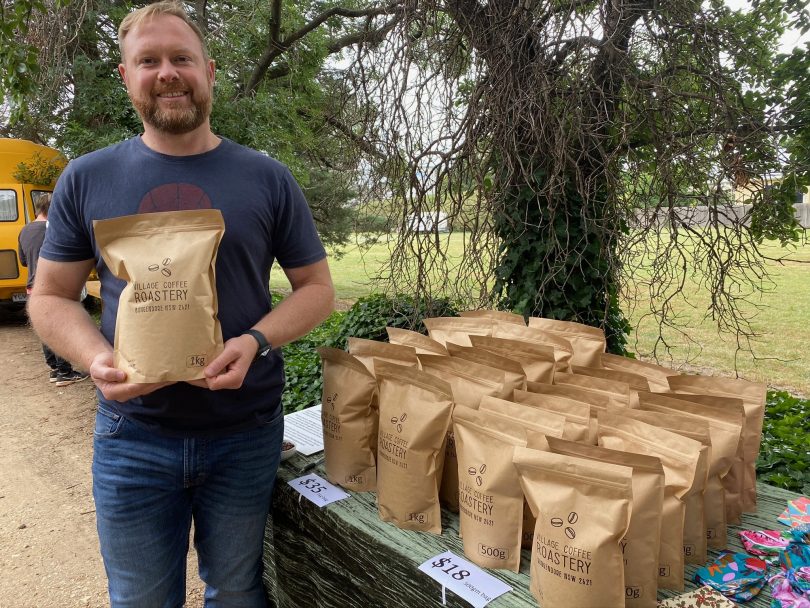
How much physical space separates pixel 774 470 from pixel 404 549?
5.94 feet

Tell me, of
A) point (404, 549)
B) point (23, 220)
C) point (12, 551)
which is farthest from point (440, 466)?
point (23, 220)

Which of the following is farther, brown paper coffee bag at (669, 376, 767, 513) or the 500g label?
brown paper coffee bag at (669, 376, 767, 513)

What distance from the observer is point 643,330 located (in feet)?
26.1

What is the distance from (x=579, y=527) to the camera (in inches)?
38.5

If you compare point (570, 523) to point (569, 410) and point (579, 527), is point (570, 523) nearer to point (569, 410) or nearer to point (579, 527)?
point (579, 527)

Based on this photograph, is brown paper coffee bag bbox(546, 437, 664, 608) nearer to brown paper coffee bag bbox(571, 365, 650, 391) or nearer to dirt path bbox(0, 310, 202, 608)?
brown paper coffee bag bbox(571, 365, 650, 391)

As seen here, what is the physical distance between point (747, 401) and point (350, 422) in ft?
3.34

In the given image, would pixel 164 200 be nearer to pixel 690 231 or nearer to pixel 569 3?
pixel 569 3

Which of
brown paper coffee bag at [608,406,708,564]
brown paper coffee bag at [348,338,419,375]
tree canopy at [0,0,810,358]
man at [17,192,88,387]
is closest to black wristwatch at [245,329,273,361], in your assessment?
brown paper coffee bag at [348,338,419,375]

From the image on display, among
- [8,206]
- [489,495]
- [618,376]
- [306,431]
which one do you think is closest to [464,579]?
[489,495]

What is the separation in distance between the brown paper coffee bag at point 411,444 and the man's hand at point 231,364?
1.14 feet

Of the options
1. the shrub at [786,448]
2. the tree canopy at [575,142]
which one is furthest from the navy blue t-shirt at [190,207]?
the shrub at [786,448]

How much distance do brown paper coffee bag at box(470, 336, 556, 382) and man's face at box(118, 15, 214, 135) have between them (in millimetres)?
994

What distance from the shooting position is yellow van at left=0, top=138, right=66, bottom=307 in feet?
27.1
